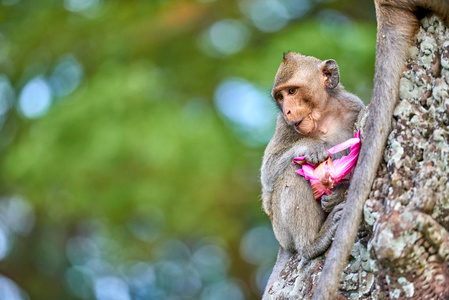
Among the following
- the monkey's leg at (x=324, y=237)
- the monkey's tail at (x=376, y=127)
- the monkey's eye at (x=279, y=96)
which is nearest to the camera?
the monkey's tail at (x=376, y=127)

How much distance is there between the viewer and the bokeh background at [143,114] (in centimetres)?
830

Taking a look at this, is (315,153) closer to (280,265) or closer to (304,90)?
(304,90)

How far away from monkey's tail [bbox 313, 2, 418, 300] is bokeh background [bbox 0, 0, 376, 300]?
4.25m

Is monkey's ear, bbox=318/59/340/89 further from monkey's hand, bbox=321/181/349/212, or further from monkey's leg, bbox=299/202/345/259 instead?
monkey's leg, bbox=299/202/345/259

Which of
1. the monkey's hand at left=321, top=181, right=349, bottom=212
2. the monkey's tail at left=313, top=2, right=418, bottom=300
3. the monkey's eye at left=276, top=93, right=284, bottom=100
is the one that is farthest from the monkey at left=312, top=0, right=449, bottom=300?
the monkey's eye at left=276, top=93, right=284, bottom=100

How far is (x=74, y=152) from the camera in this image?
8.39 metres

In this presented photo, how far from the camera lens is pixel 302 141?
4434mm

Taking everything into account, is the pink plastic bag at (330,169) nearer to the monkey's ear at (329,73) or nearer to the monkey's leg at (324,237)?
the monkey's leg at (324,237)

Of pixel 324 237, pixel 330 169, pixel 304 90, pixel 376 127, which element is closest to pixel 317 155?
pixel 330 169

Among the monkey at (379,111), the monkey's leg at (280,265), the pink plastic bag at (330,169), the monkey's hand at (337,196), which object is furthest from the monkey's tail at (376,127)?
the monkey's leg at (280,265)

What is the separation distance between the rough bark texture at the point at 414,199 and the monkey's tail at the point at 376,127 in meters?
0.05

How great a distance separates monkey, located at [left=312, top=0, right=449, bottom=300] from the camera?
3139mm

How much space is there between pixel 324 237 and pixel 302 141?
29.2 inches

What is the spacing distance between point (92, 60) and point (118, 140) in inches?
79.4
